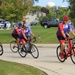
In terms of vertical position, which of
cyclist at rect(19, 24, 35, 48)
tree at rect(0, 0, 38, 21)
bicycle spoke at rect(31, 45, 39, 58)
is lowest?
bicycle spoke at rect(31, 45, 39, 58)

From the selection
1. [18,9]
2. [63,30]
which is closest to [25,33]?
[63,30]

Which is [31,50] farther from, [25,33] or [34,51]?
[25,33]

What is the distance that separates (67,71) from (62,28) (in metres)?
2.28

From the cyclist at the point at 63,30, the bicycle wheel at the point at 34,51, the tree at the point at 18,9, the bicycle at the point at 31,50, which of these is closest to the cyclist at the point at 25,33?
the bicycle at the point at 31,50

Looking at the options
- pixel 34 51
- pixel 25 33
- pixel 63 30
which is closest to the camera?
pixel 63 30

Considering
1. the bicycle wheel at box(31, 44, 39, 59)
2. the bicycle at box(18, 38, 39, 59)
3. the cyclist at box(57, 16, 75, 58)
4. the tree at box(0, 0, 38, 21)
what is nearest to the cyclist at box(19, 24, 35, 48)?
the bicycle at box(18, 38, 39, 59)

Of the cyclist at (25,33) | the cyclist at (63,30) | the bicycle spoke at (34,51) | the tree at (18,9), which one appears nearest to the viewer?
the cyclist at (63,30)

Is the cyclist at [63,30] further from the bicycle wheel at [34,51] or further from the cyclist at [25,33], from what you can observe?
the cyclist at [25,33]

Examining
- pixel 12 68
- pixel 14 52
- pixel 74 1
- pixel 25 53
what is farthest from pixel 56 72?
pixel 74 1

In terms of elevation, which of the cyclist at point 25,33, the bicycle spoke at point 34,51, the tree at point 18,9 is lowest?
the bicycle spoke at point 34,51

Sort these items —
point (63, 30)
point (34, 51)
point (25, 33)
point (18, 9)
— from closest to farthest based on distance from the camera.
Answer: point (63, 30)
point (34, 51)
point (25, 33)
point (18, 9)

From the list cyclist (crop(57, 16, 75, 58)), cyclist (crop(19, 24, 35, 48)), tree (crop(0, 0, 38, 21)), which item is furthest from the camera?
tree (crop(0, 0, 38, 21))

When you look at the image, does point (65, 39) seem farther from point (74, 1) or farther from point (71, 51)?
point (74, 1)

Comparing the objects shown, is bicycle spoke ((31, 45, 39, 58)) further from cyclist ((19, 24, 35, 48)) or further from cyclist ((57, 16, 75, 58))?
cyclist ((57, 16, 75, 58))
